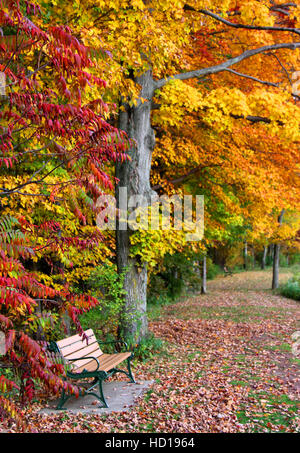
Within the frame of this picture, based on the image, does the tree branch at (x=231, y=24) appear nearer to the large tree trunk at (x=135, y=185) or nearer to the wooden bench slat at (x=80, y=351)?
the large tree trunk at (x=135, y=185)

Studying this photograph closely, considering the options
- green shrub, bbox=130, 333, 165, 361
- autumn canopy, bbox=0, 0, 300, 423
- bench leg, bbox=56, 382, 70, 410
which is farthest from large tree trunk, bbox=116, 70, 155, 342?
bench leg, bbox=56, 382, 70, 410

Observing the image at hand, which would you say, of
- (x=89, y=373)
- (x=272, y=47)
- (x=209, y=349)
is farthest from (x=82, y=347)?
(x=272, y=47)

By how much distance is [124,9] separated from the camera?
7.67m

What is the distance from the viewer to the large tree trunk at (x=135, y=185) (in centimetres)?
880

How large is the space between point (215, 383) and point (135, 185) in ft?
14.0

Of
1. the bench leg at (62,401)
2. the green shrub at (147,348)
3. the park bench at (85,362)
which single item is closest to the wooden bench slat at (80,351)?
the park bench at (85,362)

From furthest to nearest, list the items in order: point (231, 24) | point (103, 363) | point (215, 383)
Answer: point (231, 24) < point (215, 383) < point (103, 363)

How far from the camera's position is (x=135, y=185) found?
880 cm

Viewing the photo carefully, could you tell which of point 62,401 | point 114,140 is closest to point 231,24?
point 114,140

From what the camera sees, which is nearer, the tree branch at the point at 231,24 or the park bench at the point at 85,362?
the park bench at the point at 85,362

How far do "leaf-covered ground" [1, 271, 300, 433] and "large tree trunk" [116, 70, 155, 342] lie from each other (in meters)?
1.02

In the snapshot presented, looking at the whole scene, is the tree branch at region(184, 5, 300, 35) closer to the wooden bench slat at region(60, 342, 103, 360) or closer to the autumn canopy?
the autumn canopy

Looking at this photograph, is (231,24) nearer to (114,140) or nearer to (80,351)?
(114,140)

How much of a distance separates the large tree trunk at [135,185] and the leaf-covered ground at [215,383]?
102 cm
